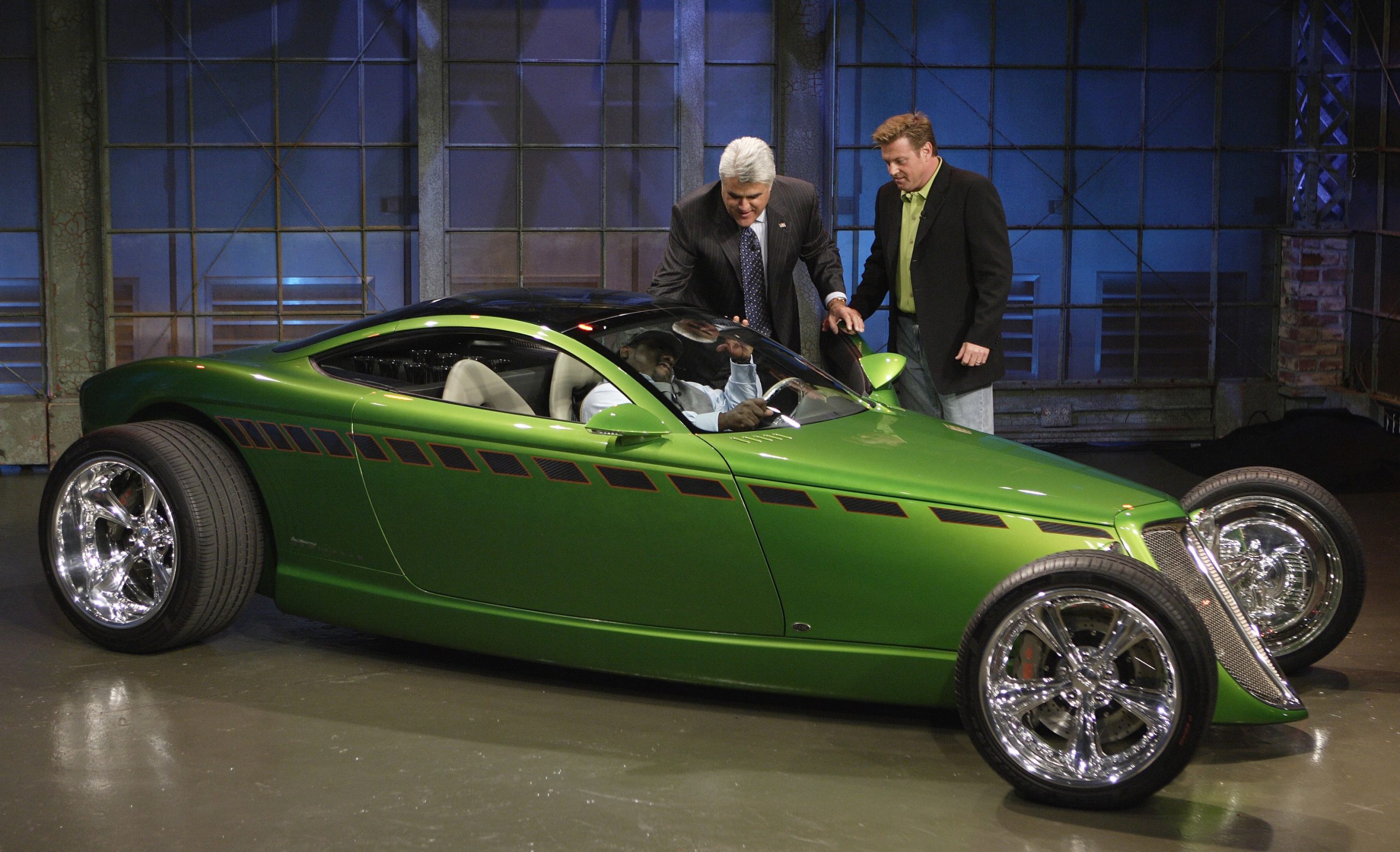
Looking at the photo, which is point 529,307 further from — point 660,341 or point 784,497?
point 784,497

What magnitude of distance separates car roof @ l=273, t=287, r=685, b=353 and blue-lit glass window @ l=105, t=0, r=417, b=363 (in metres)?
4.83

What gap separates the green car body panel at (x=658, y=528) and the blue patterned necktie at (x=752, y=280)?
114 centimetres

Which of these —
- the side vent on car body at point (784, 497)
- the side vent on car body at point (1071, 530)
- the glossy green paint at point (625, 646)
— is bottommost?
the glossy green paint at point (625, 646)

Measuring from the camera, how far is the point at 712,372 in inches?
171

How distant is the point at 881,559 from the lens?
370 cm

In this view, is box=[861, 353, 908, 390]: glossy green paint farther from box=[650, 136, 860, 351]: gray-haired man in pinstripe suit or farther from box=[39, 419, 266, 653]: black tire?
box=[39, 419, 266, 653]: black tire

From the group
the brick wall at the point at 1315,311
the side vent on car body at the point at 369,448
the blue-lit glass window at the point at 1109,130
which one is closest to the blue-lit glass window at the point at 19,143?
the blue-lit glass window at the point at 1109,130

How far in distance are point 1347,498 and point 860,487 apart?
4.49m

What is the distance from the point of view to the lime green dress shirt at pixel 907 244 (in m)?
5.35

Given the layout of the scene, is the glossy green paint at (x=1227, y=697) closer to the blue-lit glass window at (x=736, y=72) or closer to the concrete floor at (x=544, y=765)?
the concrete floor at (x=544, y=765)

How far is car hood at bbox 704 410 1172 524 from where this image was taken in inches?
145

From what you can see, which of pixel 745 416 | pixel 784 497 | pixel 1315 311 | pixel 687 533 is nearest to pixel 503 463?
pixel 687 533

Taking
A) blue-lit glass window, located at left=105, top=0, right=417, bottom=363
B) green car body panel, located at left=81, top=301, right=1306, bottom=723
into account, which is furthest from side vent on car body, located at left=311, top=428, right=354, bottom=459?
blue-lit glass window, located at left=105, top=0, right=417, bottom=363

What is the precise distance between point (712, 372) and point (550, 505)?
2.24 ft
